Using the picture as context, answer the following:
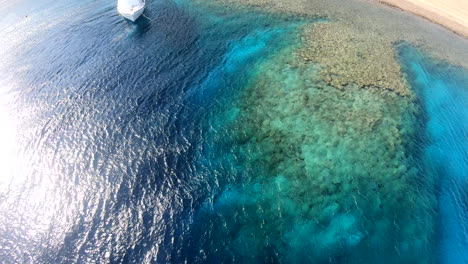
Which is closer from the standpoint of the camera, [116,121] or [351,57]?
[116,121]

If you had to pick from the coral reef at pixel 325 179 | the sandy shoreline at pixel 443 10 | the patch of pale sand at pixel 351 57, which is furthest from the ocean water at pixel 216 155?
the sandy shoreline at pixel 443 10

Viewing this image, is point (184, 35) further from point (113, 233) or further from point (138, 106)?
point (113, 233)

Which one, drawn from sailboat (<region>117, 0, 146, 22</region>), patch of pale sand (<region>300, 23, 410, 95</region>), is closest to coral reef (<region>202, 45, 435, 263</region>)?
patch of pale sand (<region>300, 23, 410, 95</region>)

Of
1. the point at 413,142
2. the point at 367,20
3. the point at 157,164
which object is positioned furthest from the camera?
the point at 367,20

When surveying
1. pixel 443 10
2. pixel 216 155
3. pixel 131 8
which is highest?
pixel 131 8

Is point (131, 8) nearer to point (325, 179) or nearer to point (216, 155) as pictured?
point (216, 155)

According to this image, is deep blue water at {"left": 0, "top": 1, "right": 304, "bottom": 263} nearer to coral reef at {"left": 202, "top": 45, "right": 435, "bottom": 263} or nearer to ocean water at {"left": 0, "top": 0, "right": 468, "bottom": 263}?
ocean water at {"left": 0, "top": 0, "right": 468, "bottom": 263}

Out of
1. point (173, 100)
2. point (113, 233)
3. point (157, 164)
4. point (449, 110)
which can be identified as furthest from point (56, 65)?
point (449, 110)

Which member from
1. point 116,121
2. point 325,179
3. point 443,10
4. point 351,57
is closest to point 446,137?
point 351,57
